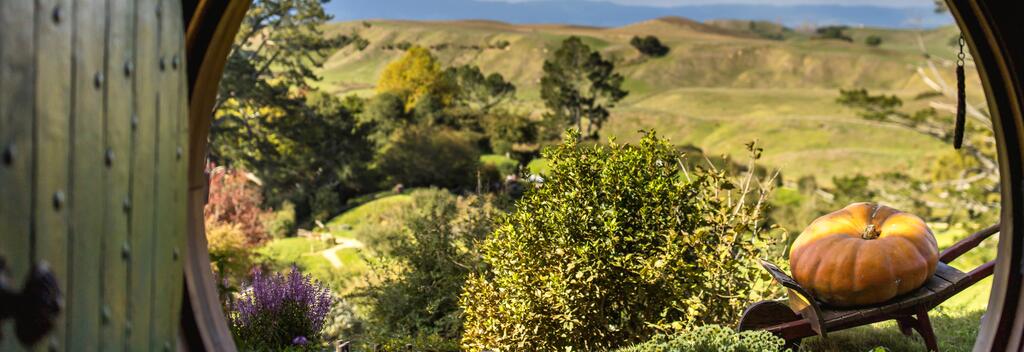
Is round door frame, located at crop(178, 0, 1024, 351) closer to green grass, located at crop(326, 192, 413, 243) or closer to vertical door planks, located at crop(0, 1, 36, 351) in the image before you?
vertical door planks, located at crop(0, 1, 36, 351)

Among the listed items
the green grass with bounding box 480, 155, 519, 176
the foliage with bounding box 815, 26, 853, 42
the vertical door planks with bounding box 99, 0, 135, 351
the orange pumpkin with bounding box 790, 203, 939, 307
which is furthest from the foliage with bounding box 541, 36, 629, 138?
the vertical door planks with bounding box 99, 0, 135, 351

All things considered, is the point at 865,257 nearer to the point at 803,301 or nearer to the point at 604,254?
the point at 803,301

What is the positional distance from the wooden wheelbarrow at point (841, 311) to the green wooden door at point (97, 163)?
2817mm

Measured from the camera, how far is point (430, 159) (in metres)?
17.1

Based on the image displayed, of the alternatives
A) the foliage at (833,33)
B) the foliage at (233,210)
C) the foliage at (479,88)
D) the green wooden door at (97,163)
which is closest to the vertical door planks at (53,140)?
the green wooden door at (97,163)

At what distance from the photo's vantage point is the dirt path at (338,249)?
1266 cm

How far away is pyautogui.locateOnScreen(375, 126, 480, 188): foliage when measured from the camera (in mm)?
16688

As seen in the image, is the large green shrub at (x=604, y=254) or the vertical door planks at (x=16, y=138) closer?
the vertical door planks at (x=16, y=138)

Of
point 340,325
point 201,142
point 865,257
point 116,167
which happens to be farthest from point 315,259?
point 116,167

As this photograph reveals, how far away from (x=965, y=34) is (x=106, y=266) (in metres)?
2.02

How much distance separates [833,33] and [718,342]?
2672 centimetres

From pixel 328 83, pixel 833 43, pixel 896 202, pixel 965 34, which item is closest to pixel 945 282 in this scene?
pixel 965 34

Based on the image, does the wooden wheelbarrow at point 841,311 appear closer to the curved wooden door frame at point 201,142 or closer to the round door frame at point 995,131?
the round door frame at point 995,131

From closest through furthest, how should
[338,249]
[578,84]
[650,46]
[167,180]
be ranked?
[167,180] → [338,249] → [578,84] → [650,46]
